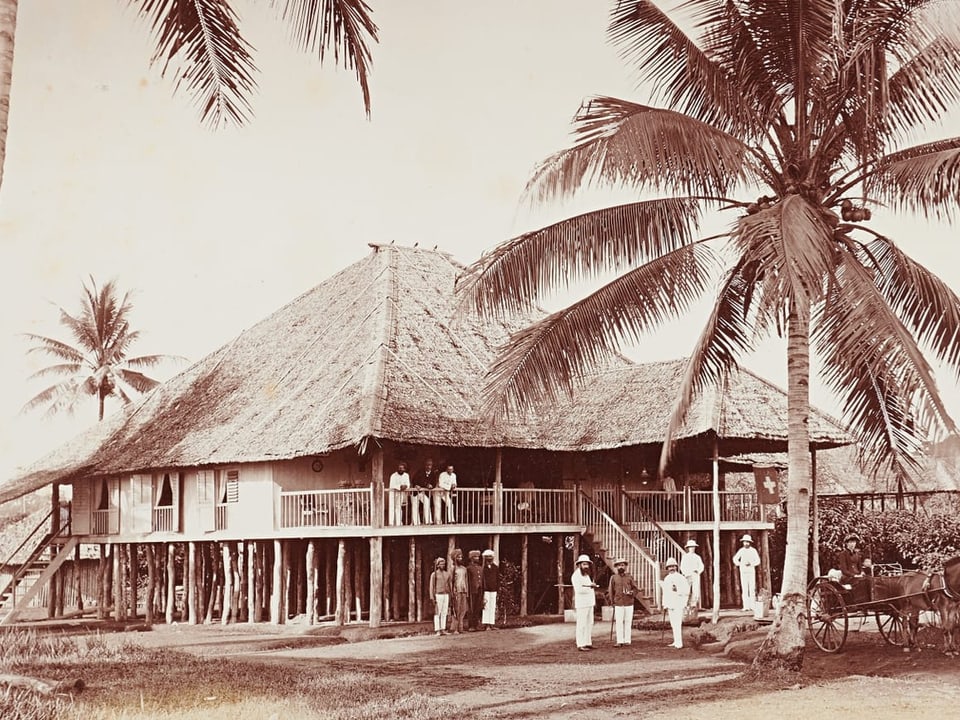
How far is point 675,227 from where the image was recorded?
613 inches

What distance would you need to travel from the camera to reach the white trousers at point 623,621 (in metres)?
19.4

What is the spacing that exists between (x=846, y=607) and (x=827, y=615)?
394 millimetres

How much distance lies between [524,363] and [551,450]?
11.8 m

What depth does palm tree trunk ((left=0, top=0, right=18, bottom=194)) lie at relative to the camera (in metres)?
9.55

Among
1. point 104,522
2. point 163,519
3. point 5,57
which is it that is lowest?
point 104,522

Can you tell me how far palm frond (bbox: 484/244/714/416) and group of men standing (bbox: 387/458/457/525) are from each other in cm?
933

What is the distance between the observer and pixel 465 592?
2322cm

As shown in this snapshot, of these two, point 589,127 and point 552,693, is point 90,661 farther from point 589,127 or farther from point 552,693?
point 589,127

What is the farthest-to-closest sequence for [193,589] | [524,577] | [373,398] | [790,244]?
[193,589]
[524,577]
[373,398]
[790,244]

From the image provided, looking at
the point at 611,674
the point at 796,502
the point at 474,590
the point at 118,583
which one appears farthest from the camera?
the point at 118,583

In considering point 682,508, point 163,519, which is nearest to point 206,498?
point 163,519

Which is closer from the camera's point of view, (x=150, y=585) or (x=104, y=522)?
(x=150, y=585)

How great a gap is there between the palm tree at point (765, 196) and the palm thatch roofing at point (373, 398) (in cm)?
870

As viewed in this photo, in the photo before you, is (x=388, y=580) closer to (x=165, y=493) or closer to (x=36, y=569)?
(x=165, y=493)
